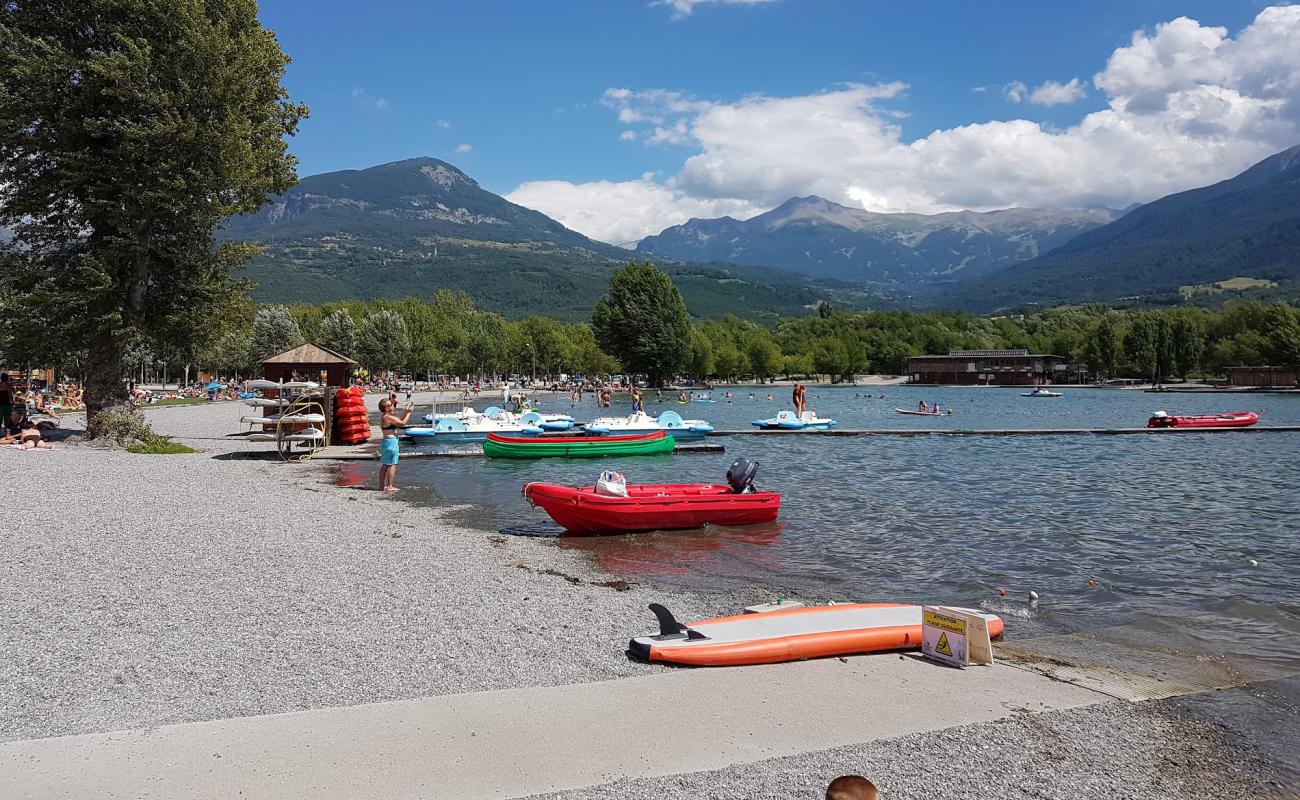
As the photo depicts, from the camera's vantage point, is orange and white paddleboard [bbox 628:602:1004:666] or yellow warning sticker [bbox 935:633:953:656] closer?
orange and white paddleboard [bbox 628:602:1004:666]

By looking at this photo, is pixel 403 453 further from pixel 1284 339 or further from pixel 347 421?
pixel 1284 339

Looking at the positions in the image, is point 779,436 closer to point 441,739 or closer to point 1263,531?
point 1263,531

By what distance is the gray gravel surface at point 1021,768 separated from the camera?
5977mm

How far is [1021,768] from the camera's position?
21.8ft

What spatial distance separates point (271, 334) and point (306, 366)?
80.9m

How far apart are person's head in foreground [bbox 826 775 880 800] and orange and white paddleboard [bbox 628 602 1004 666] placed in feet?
14.6

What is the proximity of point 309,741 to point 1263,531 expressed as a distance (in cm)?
2234

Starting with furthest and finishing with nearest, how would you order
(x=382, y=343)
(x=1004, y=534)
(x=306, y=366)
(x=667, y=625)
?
(x=382, y=343) → (x=306, y=366) → (x=1004, y=534) → (x=667, y=625)

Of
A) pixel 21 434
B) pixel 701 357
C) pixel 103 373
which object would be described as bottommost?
pixel 21 434

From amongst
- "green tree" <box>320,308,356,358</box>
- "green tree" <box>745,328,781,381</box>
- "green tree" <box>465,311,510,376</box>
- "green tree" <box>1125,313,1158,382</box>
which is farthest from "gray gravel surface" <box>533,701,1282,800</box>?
"green tree" <box>745,328,781,381</box>

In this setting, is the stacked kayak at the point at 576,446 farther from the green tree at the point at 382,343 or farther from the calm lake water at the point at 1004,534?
the green tree at the point at 382,343

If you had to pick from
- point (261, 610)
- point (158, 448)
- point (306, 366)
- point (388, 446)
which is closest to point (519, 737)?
point (261, 610)

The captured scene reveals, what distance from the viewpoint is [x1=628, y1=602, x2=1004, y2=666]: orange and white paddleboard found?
8906 millimetres

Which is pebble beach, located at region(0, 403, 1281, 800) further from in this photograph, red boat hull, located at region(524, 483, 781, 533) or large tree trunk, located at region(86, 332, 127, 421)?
large tree trunk, located at region(86, 332, 127, 421)
